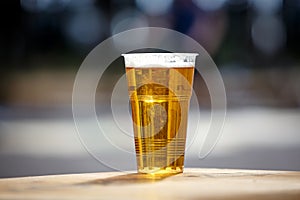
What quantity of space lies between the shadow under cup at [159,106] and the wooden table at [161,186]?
33mm

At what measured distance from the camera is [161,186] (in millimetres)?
841

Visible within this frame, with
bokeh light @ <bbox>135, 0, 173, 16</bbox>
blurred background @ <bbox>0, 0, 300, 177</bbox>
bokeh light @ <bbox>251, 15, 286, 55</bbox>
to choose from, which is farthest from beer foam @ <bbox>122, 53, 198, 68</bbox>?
bokeh light @ <bbox>251, 15, 286, 55</bbox>

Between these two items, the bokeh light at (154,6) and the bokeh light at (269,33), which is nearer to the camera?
the bokeh light at (154,6)

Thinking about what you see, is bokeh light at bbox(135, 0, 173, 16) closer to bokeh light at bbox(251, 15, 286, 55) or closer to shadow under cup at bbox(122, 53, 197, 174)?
bokeh light at bbox(251, 15, 286, 55)

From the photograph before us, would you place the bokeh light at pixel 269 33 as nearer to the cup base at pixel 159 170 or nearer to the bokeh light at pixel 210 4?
the bokeh light at pixel 210 4

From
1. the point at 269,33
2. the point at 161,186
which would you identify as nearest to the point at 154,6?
the point at 269,33

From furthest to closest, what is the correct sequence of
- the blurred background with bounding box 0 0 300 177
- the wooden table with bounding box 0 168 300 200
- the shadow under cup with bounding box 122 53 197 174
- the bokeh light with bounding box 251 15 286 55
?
the bokeh light with bounding box 251 15 286 55 < the blurred background with bounding box 0 0 300 177 < the shadow under cup with bounding box 122 53 197 174 < the wooden table with bounding box 0 168 300 200

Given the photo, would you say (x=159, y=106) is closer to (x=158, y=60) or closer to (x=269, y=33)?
(x=158, y=60)

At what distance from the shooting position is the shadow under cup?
961 millimetres

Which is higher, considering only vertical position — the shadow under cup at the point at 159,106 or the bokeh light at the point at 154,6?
the bokeh light at the point at 154,6

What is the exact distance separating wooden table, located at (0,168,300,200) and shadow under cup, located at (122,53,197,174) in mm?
33

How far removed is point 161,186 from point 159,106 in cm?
16

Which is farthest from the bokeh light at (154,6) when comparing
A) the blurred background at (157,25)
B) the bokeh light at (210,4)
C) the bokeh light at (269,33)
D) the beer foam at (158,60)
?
the beer foam at (158,60)

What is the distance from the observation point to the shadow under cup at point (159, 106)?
961 millimetres
